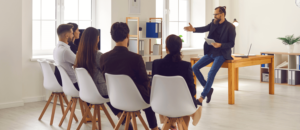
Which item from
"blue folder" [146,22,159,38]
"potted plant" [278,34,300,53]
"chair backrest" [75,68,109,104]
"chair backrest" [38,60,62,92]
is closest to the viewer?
"chair backrest" [75,68,109,104]

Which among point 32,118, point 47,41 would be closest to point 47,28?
point 47,41

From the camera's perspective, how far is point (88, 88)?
319 cm

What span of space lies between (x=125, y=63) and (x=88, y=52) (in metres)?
0.62

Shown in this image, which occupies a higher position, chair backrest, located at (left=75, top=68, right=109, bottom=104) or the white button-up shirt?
the white button-up shirt

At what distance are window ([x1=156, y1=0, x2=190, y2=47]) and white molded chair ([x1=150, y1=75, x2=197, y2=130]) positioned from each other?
4873 millimetres

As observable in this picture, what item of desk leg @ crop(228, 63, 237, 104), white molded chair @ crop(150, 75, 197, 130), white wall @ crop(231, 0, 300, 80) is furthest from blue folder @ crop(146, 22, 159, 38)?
white molded chair @ crop(150, 75, 197, 130)

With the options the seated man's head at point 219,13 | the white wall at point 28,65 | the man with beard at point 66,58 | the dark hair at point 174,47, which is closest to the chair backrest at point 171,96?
the dark hair at point 174,47

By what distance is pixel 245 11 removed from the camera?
25.8ft

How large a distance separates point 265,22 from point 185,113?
5524mm

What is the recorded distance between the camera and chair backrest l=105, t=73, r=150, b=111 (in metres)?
2.77

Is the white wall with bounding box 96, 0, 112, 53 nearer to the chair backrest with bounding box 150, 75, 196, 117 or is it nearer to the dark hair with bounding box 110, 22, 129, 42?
the dark hair with bounding box 110, 22, 129, 42

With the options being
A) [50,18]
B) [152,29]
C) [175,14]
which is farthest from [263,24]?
[50,18]

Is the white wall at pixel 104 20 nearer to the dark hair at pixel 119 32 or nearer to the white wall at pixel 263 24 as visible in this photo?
the dark hair at pixel 119 32

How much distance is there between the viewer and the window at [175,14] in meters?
7.47
